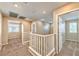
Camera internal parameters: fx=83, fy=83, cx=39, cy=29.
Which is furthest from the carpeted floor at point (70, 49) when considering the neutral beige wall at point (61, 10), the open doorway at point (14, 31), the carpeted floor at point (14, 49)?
the open doorway at point (14, 31)

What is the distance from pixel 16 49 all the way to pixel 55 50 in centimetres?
70

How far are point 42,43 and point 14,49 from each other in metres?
0.50

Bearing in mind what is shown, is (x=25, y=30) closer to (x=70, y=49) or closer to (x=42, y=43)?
(x=42, y=43)

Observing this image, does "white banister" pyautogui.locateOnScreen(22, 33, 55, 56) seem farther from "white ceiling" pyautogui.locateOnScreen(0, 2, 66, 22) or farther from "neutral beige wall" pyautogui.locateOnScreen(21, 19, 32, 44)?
"white ceiling" pyautogui.locateOnScreen(0, 2, 66, 22)

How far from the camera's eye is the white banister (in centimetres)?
145

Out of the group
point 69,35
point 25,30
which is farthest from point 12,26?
point 69,35

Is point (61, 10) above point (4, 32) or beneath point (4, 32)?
above

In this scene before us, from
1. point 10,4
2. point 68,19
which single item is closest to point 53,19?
point 68,19

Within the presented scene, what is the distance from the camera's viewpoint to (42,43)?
57.9 inches

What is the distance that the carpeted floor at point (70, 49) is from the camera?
1404 mm

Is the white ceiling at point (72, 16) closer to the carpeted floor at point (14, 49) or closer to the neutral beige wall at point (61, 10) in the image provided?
the neutral beige wall at point (61, 10)

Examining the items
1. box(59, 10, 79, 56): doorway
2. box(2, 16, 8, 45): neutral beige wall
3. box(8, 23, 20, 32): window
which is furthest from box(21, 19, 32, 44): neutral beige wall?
box(59, 10, 79, 56): doorway

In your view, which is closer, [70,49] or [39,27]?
[70,49]

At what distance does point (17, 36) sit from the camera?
4.78 ft
